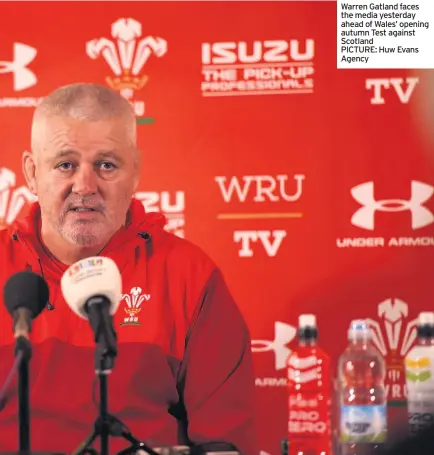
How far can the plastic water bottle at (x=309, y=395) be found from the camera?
2.89m

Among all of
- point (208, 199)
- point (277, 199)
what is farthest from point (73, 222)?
point (277, 199)

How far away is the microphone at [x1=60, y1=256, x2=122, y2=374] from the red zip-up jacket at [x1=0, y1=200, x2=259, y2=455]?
0.99 meters

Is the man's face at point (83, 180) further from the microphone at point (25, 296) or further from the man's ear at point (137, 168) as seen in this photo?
the microphone at point (25, 296)

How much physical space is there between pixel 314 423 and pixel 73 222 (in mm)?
1086

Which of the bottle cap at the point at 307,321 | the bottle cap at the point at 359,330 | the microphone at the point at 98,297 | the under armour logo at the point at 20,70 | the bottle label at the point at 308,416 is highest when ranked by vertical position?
the under armour logo at the point at 20,70

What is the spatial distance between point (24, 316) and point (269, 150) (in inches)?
61.0

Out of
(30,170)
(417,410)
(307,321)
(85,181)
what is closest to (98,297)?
(85,181)

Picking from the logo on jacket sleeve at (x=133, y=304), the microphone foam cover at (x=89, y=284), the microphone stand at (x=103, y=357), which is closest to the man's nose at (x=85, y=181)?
the logo on jacket sleeve at (x=133, y=304)

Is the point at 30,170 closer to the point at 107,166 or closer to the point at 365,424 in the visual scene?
the point at 107,166

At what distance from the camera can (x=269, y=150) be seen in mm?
Answer: 3107

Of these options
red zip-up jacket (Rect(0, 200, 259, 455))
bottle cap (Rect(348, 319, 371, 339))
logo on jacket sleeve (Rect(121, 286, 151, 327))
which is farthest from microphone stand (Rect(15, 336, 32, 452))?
bottle cap (Rect(348, 319, 371, 339))

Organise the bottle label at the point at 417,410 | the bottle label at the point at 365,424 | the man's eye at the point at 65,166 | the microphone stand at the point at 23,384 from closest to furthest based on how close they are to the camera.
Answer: the microphone stand at the point at 23,384
the bottle label at the point at 365,424
the bottle label at the point at 417,410
the man's eye at the point at 65,166

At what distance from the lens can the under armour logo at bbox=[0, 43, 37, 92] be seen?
10.3ft

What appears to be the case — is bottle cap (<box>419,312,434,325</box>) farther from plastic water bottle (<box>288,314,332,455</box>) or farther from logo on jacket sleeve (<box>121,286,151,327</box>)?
logo on jacket sleeve (<box>121,286,151,327</box>)
